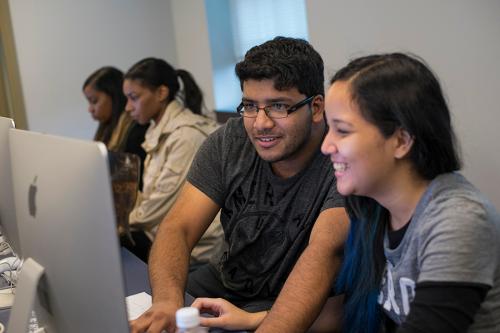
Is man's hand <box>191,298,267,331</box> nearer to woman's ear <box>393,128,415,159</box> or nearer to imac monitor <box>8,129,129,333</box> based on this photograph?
imac monitor <box>8,129,129,333</box>

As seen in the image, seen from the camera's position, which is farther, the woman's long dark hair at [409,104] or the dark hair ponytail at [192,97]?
the dark hair ponytail at [192,97]

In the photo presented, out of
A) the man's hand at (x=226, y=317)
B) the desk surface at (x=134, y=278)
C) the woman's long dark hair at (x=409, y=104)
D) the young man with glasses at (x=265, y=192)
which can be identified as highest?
the woman's long dark hair at (x=409, y=104)

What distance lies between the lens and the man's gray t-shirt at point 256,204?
5.32ft

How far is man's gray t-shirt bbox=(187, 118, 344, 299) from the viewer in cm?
162

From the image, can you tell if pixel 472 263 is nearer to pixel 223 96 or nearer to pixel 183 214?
pixel 183 214

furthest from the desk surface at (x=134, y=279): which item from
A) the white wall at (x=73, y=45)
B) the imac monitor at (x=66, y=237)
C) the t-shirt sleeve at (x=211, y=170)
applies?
the white wall at (x=73, y=45)

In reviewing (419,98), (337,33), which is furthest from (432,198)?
(337,33)

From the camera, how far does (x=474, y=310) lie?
1.02 metres

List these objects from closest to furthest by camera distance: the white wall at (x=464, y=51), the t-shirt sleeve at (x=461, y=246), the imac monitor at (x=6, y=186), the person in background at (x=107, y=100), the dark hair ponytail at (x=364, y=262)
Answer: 1. the t-shirt sleeve at (x=461, y=246)
2. the dark hair ponytail at (x=364, y=262)
3. the imac monitor at (x=6, y=186)
4. the white wall at (x=464, y=51)
5. the person in background at (x=107, y=100)

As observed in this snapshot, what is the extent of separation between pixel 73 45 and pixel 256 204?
136 inches

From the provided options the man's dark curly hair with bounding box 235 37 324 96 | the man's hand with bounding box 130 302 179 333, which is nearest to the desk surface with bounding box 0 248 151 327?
the man's hand with bounding box 130 302 179 333

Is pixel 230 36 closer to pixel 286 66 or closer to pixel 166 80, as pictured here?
pixel 166 80

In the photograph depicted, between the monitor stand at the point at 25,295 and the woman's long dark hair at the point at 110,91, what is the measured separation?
2.67 metres

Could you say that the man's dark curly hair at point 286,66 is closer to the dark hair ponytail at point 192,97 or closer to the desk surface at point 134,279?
the desk surface at point 134,279
